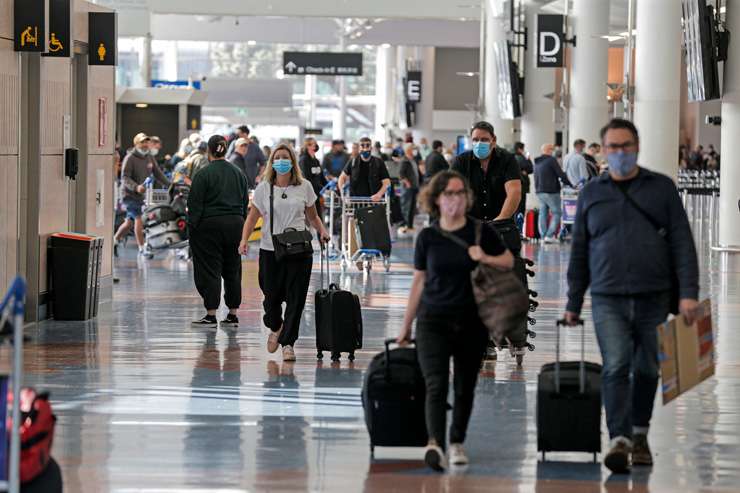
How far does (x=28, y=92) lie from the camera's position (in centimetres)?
1344

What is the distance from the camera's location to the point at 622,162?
7176mm

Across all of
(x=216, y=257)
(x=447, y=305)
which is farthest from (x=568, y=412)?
(x=216, y=257)

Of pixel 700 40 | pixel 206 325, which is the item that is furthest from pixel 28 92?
pixel 700 40

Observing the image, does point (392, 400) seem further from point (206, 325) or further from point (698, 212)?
point (698, 212)

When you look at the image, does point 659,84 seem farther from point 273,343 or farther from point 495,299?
point 495,299

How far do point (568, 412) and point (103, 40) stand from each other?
906 cm

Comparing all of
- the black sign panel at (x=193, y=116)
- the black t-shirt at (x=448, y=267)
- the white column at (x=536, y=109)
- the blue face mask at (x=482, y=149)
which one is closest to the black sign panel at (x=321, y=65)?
the black sign panel at (x=193, y=116)

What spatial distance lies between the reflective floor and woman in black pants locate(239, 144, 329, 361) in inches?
13.3

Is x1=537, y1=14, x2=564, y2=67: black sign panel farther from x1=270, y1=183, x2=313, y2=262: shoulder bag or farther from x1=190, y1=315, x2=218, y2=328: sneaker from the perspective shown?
x1=270, y1=183, x2=313, y2=262: shoulder bag

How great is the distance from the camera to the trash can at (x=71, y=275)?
13812mm

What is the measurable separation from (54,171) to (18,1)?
78.1 inches

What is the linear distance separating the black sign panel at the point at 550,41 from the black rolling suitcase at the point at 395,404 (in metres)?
23.7

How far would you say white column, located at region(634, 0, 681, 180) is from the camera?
25094 mm

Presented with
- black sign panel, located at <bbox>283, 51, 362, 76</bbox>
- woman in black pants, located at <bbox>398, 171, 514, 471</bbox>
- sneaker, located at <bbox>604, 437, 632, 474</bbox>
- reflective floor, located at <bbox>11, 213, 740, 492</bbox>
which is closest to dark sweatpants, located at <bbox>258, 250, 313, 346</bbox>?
reflective floor, located at <bbox>11, 213, 740, 492</bbox>
